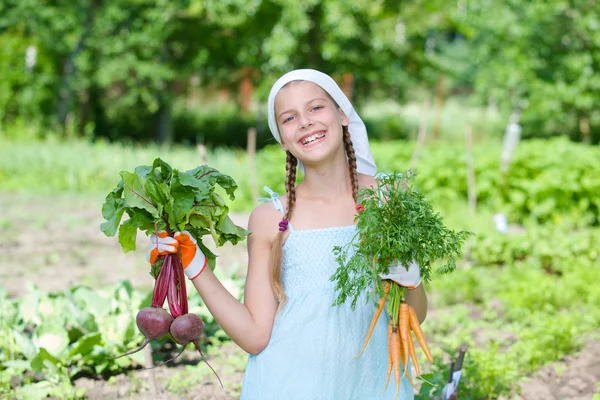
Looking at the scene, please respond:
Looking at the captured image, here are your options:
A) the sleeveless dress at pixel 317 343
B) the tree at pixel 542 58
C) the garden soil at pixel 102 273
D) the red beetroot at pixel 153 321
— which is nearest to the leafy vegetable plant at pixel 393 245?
the sleeveless dress at pixel 317 343

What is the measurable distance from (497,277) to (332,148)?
3.94m

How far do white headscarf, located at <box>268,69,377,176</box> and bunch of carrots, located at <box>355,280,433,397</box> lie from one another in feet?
1.60

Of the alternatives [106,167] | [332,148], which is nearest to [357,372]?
[332,148]

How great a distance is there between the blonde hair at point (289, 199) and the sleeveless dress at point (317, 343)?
0.10ft

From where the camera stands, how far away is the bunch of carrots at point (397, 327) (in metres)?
1.98

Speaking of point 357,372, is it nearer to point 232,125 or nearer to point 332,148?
point 332,148

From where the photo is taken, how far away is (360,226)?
1877 mm

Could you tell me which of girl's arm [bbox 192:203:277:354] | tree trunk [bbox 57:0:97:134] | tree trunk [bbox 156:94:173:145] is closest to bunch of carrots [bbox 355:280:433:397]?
girl's arm [bbox 192:203:277:354]

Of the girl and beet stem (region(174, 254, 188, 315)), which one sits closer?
beet stem (region(174, 254, 188, 315))

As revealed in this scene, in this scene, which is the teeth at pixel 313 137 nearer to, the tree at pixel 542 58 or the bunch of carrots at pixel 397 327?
the bunch of carrots at pixel 397 327

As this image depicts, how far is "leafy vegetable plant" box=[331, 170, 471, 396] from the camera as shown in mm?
Answer: 1854

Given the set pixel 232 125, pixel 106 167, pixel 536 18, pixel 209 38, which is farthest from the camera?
pixel 232 125

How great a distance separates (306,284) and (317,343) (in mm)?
185

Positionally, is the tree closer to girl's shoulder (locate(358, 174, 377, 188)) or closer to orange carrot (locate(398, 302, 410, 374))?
girl's shoulder (locate(358, 174, 377, 188))
